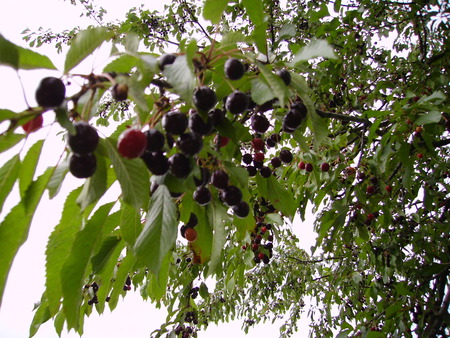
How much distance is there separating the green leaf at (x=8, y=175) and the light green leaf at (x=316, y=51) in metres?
0.63

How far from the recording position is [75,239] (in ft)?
2.54

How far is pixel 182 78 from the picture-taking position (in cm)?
64

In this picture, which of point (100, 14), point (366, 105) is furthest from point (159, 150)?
point (100, 14)

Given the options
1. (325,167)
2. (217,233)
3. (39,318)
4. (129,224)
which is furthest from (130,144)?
(325,167)

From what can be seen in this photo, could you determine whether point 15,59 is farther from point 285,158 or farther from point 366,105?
point 366,105

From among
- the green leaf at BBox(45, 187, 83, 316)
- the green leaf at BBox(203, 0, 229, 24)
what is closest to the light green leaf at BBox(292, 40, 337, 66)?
the green leaf at BBox(203, 0, 229, 24)

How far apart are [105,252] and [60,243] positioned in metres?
0.25

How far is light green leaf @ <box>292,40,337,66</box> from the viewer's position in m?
0.70

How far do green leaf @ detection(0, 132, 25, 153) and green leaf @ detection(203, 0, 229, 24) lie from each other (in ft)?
1.60

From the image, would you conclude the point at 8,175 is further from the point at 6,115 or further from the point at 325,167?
the point at 325,167

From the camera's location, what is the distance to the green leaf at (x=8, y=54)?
0.56 meters

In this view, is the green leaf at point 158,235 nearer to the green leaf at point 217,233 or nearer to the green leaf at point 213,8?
the green leaf at point 217,233

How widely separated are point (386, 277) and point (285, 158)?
4.59 feet

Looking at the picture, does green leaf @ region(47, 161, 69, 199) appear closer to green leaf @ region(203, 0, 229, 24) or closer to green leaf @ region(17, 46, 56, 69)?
green leaf @ region(17, 46, 56, 69)
